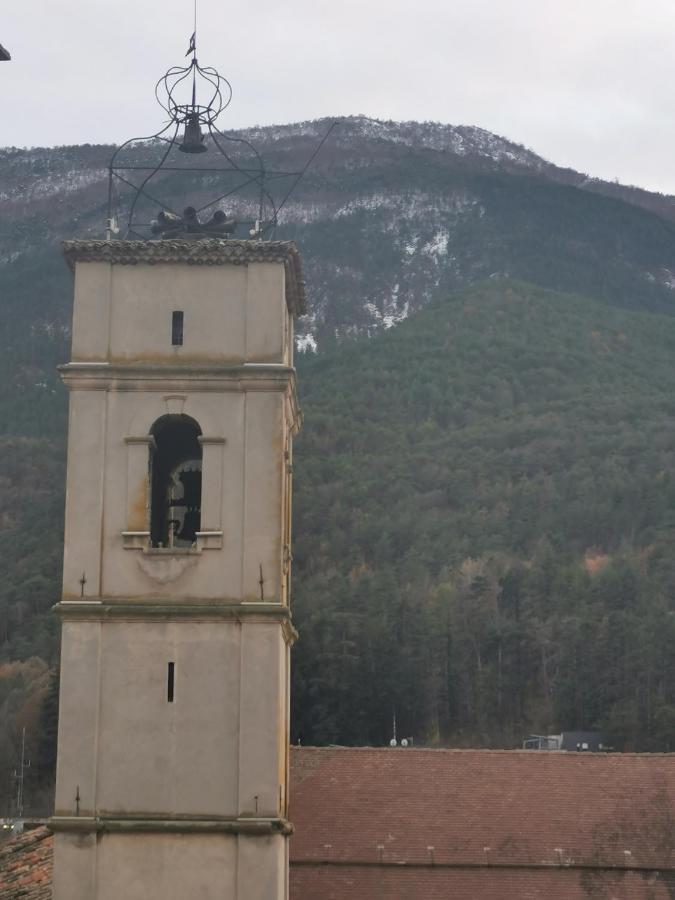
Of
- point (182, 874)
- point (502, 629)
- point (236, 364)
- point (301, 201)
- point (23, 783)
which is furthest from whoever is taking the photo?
point (301, 201)

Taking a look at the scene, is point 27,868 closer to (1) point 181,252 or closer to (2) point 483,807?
(1) point 181,252

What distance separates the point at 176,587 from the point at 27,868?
21.8ft

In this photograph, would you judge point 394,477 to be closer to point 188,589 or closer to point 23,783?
point 23,783

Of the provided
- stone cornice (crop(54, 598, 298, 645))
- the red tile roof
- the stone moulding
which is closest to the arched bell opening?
stone cornice (crop(54, 598, 298, 645))

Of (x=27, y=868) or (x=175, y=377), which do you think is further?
(x=27, y=868)

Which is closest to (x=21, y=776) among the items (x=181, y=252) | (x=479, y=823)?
(x=479, y=823)

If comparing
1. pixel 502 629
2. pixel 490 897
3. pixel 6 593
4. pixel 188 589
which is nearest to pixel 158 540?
pixel 188 589

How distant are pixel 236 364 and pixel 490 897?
15.0 m

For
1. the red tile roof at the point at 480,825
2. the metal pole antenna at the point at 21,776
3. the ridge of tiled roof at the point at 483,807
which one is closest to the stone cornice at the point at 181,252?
the red tile roof at the point at 480,825

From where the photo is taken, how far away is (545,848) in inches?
1617

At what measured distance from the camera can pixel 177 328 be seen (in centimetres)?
3084

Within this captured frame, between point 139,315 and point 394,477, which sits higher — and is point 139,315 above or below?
below

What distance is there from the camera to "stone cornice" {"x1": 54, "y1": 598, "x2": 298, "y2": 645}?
29.5 meters

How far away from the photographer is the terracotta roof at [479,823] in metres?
40.4
